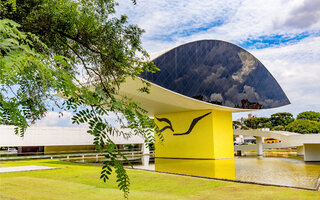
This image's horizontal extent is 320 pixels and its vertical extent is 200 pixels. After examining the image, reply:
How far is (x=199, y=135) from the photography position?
25.9 metres

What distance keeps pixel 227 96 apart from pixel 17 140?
2144 centimetres

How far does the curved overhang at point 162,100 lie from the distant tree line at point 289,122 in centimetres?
2524

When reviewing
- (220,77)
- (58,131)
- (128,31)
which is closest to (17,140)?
(58,131)

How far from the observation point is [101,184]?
1064 cm

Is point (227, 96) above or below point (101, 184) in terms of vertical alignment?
above

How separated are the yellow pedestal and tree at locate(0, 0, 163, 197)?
770 inches

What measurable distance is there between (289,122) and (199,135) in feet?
123

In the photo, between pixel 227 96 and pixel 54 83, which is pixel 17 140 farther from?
pixel 54 83

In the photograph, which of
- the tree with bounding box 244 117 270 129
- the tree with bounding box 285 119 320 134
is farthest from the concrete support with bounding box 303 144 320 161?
the tree with bounding box 244 117 270 129

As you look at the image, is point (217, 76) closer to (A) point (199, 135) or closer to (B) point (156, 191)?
(A) point (199, 135)

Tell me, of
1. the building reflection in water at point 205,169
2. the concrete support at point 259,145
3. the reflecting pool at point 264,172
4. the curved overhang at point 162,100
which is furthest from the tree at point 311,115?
the building reflection in water at point 205,169

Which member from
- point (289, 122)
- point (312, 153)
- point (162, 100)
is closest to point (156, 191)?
point (162, 100)

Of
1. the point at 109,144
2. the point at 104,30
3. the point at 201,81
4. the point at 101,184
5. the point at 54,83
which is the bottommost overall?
the point at 101,184

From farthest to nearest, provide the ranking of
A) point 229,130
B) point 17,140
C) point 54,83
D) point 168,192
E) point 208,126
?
point 17,140
point 229,130
point 208,126
point 168,192
point 54,83
